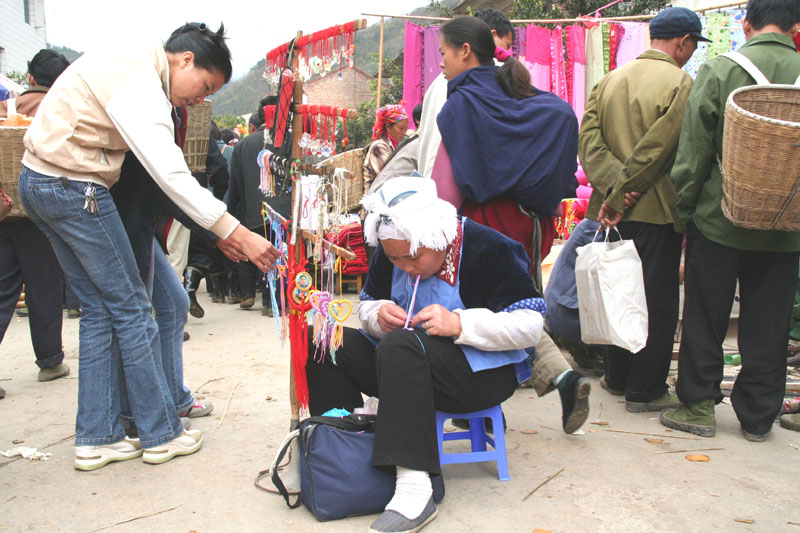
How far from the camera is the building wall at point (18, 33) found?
22.8 meters

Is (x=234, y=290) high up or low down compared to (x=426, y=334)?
down

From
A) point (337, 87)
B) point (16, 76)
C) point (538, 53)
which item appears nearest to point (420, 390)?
point (538, 53)

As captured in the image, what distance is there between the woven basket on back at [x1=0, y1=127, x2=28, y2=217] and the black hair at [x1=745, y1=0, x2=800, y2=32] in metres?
3.83

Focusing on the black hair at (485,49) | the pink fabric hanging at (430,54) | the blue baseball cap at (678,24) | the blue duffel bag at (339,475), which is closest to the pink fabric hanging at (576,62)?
the pink fabric hanging at (430,54)

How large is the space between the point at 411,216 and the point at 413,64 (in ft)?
21.2

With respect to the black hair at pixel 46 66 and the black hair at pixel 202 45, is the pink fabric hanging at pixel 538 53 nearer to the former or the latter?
the black hair at pixel 46 66

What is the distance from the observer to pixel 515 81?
3.21m

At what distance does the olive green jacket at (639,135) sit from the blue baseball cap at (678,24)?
117mm

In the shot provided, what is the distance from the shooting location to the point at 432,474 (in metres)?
2.41

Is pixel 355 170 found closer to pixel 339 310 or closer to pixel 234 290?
pixel 234 290

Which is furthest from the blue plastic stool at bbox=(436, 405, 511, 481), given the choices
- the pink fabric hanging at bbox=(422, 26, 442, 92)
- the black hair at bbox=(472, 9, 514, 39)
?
the pink fabric hanging at bbox=(422, 26, 442, 92)

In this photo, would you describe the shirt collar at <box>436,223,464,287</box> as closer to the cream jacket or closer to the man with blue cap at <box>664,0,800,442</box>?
the cream jacket

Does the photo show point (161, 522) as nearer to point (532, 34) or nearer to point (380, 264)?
point (380, 264)

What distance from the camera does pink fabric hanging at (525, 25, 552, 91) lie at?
8.09 metres
